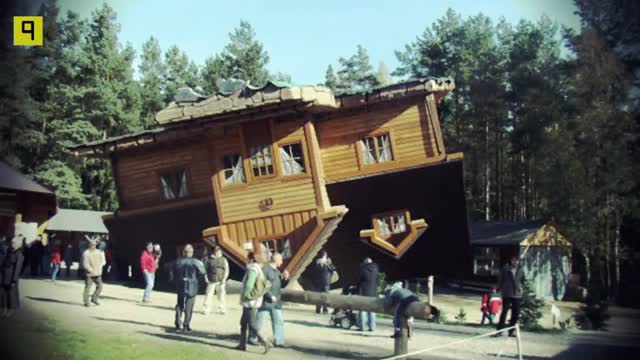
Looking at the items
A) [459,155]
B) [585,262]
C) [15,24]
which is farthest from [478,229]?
[15,24]

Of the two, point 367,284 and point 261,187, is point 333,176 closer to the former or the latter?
point 261,187

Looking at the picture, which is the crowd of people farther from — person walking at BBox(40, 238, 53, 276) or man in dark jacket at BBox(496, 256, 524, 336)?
person walking at BBox(40, 238, 53, 276)

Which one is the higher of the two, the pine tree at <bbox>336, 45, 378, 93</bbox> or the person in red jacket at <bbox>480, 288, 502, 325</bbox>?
the pine tree at <bbox>336, 45, 378, 93</bbox>

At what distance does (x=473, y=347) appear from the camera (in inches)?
453

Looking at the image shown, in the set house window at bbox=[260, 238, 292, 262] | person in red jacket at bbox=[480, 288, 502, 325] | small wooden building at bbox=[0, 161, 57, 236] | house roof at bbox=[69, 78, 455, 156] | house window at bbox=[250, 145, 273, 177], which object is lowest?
person in red jacket at bbox=[480, 288, 502, 325]

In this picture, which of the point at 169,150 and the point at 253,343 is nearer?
the point at 253,343

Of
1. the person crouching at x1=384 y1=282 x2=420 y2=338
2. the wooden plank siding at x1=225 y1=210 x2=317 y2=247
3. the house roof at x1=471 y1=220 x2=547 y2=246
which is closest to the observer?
the person crouching at x1=384 y1=282 x2=420 y2=338

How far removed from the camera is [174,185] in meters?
19.0

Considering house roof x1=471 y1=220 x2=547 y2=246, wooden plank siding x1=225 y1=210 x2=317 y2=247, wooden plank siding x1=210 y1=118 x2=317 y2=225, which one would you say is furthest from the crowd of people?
house roof x1=471 y1=220 x2=547 y2=246

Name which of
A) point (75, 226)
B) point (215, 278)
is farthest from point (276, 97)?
point (75, 226)

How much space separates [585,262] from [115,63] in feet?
46.3

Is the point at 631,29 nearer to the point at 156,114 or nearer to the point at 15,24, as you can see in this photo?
the point at 156,114

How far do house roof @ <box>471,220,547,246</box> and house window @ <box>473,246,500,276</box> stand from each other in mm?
1763

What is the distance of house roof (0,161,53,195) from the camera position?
41.2 feet
